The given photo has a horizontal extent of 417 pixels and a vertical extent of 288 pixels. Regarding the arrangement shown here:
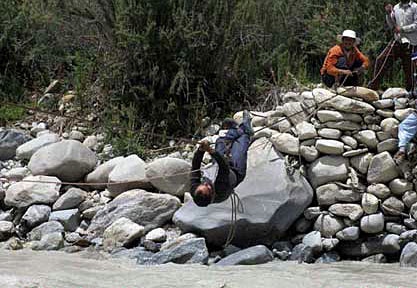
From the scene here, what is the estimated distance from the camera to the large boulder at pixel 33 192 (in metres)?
9.55

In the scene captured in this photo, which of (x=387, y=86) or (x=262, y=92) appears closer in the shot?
(x=387, y=86)

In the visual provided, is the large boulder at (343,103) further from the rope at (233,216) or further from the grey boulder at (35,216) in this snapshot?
the grey boulder at (35,216)

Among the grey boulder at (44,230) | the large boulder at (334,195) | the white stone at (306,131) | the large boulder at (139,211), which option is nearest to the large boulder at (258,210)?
the large boulder at (334,195)

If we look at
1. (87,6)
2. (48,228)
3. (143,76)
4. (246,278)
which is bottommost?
(48,228)

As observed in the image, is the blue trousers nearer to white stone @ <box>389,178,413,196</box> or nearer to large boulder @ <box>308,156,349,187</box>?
white stone @ <box>389,178,413,196</box>

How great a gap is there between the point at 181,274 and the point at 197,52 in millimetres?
4869

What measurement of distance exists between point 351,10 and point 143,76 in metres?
3.22

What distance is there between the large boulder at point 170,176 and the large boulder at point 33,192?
1195 millimetres

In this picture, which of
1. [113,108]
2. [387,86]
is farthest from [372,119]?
[113,108]

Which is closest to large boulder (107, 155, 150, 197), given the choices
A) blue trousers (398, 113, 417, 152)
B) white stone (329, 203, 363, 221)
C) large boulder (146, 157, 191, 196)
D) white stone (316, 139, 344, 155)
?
large boulder (146, 157, 191, 196)

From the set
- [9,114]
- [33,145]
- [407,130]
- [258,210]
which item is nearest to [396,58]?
[407,130]

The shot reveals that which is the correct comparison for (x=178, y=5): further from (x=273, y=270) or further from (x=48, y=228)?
(x=273, y=270)

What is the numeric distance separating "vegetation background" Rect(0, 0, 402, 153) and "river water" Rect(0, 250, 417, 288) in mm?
3324

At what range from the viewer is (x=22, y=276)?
663cm
